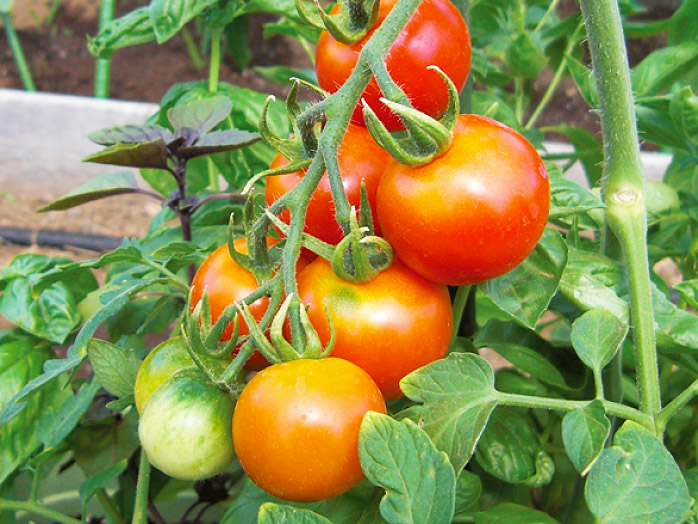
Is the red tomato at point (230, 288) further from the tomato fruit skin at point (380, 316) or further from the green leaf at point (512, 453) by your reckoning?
the green leaf at point (512, 453)

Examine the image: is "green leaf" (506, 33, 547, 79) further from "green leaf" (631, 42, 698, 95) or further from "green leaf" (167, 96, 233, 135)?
"green leaf" (167, 96, 233, 135)

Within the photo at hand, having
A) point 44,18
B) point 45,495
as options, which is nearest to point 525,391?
point 45,495

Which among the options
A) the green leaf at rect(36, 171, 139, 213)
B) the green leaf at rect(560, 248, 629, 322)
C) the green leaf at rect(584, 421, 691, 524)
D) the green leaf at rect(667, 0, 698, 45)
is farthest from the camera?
the green leaf at rect(667, 0, 698, 45)

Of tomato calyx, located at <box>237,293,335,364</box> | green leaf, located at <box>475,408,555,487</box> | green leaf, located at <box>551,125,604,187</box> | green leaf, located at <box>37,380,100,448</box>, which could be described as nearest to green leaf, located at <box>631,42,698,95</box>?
green leaf, located at <box>551,125,604,187</box>

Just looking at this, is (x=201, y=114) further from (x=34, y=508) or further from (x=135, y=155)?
(x=34, y=508)

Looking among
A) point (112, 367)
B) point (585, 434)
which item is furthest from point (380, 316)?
point (112, 367)

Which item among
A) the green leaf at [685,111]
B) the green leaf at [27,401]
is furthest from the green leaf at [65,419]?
the green leaf at [685,111]
